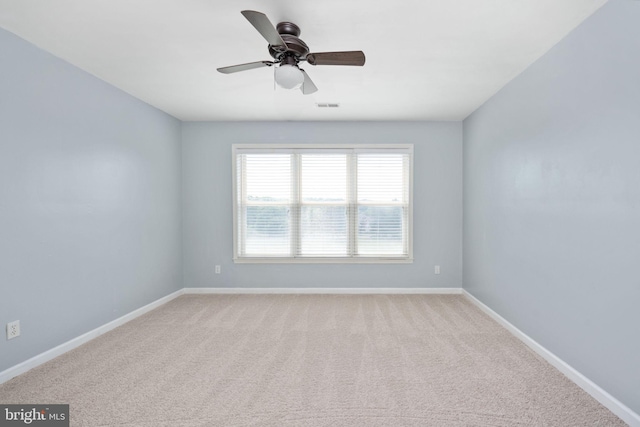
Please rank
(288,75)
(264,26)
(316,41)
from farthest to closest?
(316,41)
(288,75)
(264,26)

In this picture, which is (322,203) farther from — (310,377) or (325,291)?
(310,377)

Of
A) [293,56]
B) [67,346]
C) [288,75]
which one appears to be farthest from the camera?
[67,346]

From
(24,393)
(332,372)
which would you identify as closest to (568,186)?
(332,372)

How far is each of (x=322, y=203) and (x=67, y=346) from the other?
130 inches

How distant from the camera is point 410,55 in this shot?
267 cm

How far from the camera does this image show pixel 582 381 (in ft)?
7.09

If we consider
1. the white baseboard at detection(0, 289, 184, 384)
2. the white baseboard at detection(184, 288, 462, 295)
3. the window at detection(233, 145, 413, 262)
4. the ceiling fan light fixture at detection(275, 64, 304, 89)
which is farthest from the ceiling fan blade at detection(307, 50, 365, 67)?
the white baseboard at detection(184, 288, 462, 295)

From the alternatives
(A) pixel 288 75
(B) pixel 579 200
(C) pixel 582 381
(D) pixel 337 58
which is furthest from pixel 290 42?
(C) pixel 582 381

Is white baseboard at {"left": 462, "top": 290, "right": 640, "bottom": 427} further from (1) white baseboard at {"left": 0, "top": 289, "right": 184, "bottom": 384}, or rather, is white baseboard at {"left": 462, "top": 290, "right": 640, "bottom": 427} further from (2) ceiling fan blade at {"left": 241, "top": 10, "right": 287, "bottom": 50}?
(1) white baseboard at {"left": 0, "top": 289, "right": 184, "bottom": 384}

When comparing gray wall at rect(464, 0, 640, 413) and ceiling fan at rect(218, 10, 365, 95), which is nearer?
gray wall at rect(464, 0, 640, 413)

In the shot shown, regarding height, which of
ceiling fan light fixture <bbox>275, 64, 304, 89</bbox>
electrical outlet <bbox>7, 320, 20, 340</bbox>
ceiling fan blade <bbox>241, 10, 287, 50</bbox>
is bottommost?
electrical outlet <bbox>7, 320, 20, 340</bbox>

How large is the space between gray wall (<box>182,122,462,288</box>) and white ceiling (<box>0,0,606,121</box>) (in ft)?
3.06

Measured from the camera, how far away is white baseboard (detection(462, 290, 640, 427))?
1.82m

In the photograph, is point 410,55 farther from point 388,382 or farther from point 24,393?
point 24,393
